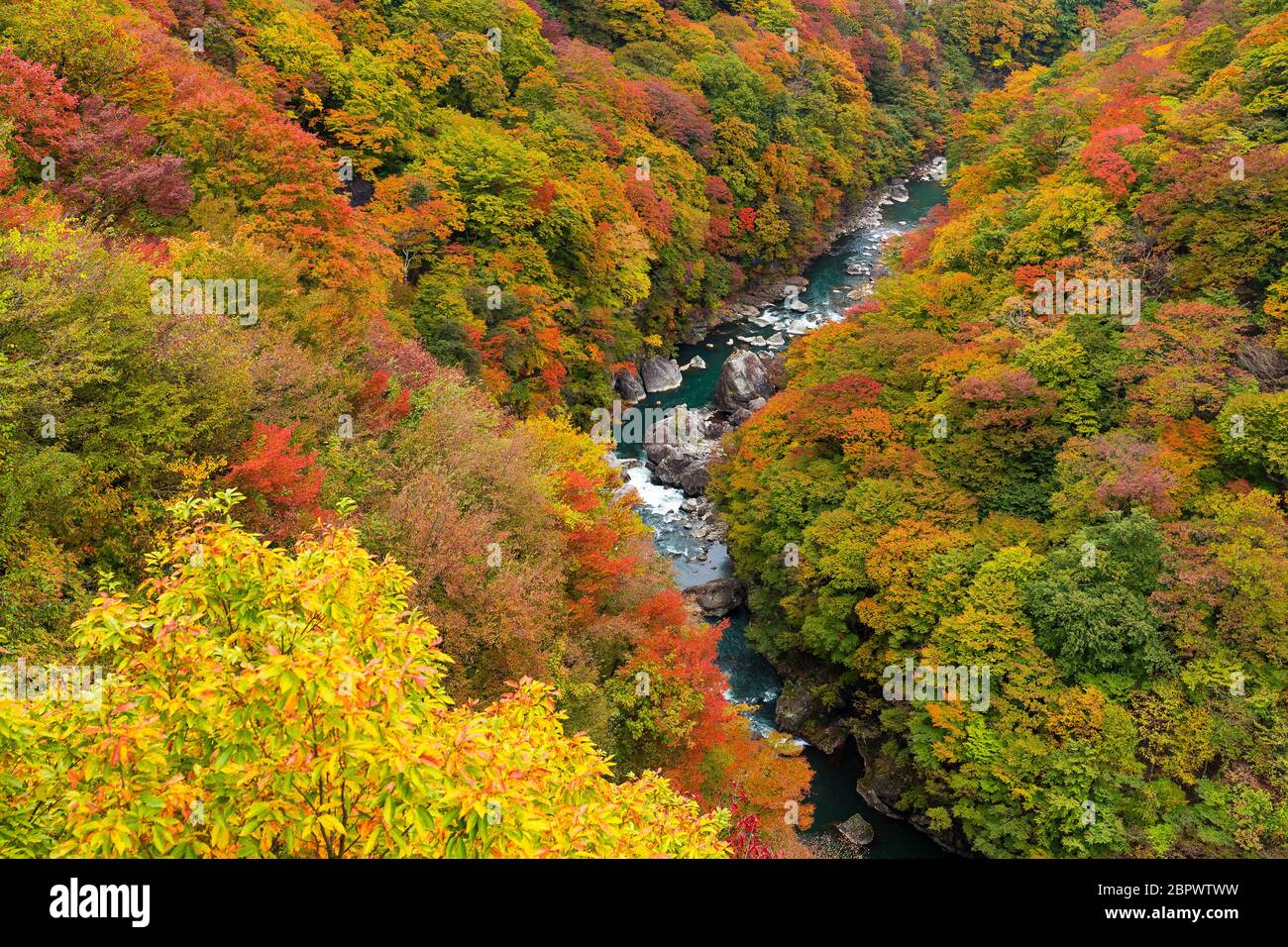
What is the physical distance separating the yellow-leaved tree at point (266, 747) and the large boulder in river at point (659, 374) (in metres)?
37.0

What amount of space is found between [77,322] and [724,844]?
499 inches

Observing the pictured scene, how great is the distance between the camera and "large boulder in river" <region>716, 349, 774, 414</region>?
40000 mm

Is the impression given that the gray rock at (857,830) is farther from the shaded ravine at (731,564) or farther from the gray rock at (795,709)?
the gray rock at (795,709)

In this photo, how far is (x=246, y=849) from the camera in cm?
470

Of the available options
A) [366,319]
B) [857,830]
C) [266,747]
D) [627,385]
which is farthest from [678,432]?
[266,747]

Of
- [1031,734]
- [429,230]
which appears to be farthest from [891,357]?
[429,230]

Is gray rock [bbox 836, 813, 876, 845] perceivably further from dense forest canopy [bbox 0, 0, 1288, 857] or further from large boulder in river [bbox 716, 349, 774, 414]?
large boulder in river [bbox 716, 349, 774, 414]

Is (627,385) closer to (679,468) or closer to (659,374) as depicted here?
(659,374)

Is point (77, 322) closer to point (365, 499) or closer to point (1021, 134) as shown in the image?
point (365, 499)

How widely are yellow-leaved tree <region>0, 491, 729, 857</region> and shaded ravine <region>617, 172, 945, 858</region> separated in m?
18.3

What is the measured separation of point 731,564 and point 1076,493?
13.6 m

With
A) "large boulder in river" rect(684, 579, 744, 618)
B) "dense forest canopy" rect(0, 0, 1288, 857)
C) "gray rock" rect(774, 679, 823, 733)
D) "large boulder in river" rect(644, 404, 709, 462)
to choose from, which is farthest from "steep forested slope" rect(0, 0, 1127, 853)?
"large boulder in river" rect(684, 579, 744, 618)

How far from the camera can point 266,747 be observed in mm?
4891

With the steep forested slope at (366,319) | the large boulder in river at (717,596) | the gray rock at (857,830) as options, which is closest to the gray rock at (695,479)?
the large boulder in river at (717,596)
